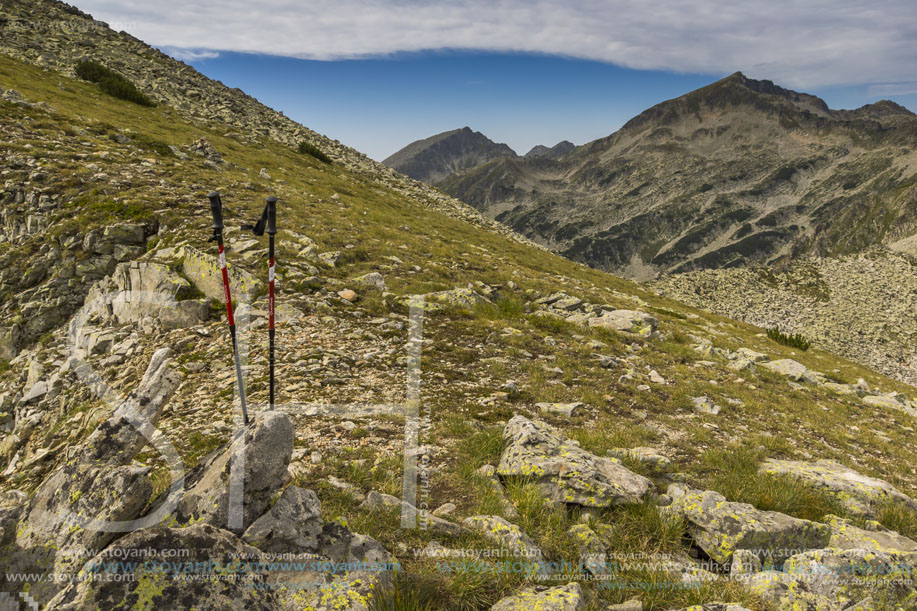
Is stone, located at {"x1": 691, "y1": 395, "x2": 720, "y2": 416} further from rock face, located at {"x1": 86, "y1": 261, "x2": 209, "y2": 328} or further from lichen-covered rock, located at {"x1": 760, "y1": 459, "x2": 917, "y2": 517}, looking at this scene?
rock face, located at {"x1": 86, "y1": 261, "x2": 209, "y2": 328}

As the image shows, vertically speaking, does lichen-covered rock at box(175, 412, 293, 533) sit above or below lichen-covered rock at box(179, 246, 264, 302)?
below

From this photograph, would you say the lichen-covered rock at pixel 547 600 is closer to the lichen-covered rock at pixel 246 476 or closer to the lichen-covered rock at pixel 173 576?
the lichen-covered rock at pixel 173 576

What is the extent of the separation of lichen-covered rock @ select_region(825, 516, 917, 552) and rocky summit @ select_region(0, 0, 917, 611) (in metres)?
0.04

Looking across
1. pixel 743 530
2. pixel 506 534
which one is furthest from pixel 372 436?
pixel 743 530

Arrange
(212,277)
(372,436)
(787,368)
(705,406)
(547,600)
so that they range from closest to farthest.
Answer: (547,600)
(372,436)
(705,406)
(212,277)
(787,368)

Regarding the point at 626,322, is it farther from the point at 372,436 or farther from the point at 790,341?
the point at 790,341

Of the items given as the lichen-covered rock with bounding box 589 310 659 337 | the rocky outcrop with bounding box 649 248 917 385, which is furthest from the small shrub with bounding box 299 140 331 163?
the rocky outcrop with bounding box 649 248 917 385

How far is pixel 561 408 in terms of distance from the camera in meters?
9.87

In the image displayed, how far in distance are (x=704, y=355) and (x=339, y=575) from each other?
17.5 meters

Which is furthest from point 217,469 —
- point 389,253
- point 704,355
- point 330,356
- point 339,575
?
point 704,355

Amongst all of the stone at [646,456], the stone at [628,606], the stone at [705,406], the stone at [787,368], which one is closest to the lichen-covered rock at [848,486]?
the stone at [646,456]

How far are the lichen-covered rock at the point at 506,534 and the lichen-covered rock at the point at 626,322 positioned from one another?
13947 mm

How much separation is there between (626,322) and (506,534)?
15.8m

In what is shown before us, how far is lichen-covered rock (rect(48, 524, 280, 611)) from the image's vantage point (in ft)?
9.35
